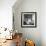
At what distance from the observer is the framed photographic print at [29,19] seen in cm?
526

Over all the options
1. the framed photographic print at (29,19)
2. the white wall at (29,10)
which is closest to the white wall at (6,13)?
the white wall at (29,10)

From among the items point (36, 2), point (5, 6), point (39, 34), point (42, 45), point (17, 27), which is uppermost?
point (36, 2)

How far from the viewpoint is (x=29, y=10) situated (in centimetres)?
527

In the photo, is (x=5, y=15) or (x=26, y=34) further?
(x=26, y=34)

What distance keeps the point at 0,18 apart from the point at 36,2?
1.88 meters

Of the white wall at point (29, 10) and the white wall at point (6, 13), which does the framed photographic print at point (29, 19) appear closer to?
the white wall at point (29, 10)

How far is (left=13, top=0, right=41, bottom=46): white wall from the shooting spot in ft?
17.3

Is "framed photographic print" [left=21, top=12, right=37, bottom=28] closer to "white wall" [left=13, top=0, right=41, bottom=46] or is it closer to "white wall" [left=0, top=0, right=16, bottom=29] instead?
"white wall" [left=13, top=0, right=41, bottom=46]

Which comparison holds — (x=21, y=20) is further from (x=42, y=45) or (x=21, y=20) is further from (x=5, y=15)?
(x=42, y=45)

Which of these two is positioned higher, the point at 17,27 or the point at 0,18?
the point at 0,18

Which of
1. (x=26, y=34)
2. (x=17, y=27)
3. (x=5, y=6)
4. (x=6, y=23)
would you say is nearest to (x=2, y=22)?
(x=6, y=23)

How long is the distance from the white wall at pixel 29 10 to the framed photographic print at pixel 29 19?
0.14 meters

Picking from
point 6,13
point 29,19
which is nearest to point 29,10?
point 29,19

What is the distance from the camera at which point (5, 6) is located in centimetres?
427
